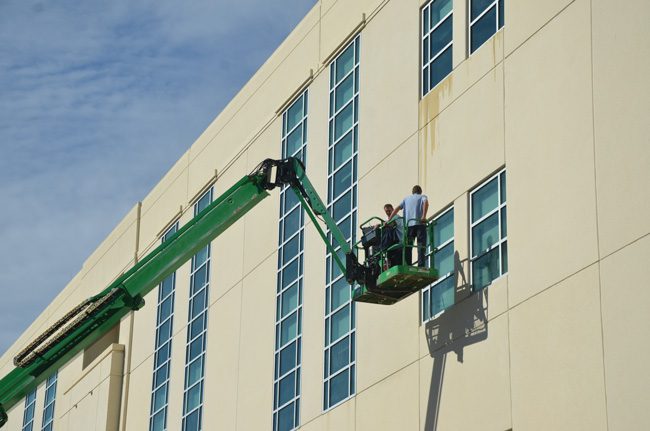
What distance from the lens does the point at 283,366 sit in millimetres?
35906

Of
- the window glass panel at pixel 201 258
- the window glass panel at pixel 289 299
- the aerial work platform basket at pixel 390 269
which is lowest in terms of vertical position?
the aerial work platform basket at pixel 390 269

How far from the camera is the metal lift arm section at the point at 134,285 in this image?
32.1 metres

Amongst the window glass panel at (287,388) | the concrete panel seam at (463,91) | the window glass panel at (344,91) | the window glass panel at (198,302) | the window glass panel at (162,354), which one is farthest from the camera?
the window glass panel at (162,354)

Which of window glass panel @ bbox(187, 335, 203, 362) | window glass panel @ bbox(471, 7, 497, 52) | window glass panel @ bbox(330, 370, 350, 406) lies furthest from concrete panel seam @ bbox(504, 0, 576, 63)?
window glass panel @ bbox(187, 335, 203, 362)

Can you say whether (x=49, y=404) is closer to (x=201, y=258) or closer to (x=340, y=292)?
(x=201, y=258)

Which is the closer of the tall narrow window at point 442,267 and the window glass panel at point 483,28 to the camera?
the tall narrow window at point 442,267

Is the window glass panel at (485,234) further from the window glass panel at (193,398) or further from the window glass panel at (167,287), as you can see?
the window glass panel at (167,287)

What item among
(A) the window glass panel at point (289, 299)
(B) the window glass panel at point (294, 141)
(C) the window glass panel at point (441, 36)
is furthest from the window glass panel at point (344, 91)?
(A) the window glass panel at point (289, 299)

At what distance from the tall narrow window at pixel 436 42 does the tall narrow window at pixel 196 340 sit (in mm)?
12910

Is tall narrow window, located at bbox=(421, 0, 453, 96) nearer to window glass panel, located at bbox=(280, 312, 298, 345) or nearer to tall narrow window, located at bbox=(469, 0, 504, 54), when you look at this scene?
tall narrow window, located at bbox=(469, 0, 504, 54)

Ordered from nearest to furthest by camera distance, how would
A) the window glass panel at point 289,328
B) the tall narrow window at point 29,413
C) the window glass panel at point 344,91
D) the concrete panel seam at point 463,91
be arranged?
the concrete panel seam at point 463,91, the window glass panel at point 344,91, the window glass panel at point 289,328, the tall narrow window at point 29,413

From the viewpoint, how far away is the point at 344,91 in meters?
35.7

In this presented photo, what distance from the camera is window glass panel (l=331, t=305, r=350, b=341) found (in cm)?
3262

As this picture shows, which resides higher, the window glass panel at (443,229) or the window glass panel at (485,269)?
the window glass panel at (443,229)
